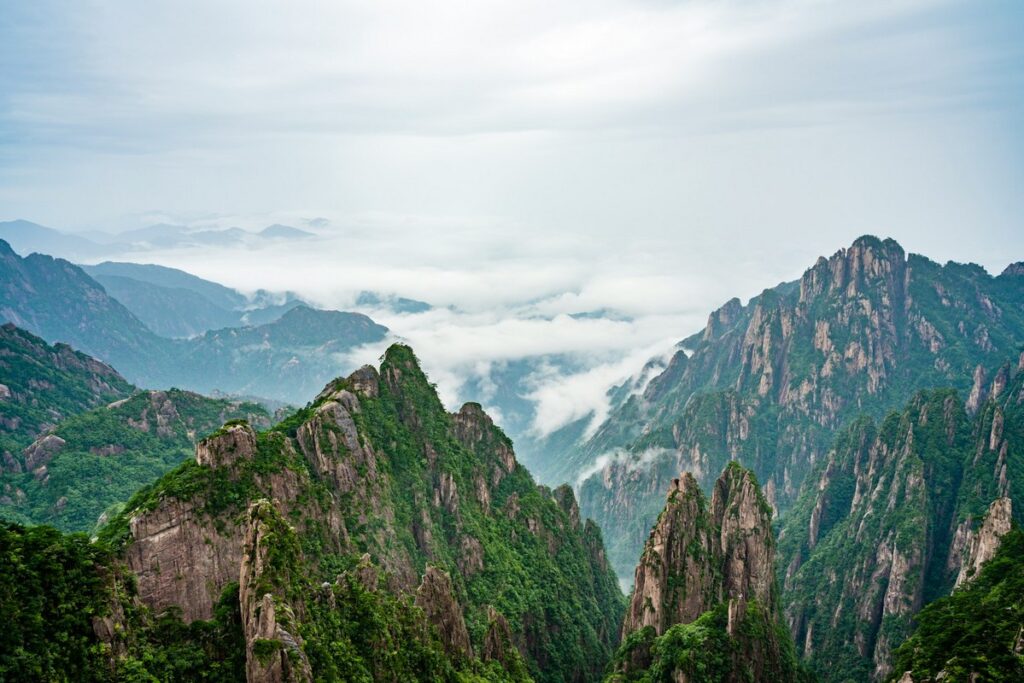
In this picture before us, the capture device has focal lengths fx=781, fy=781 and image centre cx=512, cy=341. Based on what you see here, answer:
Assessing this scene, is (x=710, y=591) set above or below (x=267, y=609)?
below

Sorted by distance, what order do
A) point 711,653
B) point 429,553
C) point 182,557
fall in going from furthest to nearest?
point 429,553
point 711,653
point 182,557

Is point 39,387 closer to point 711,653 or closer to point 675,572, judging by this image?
point 675,572

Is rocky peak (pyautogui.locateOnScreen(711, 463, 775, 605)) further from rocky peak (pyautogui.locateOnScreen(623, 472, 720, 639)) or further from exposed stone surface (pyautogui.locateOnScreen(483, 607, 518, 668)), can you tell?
exposed stone surface (pyautogui.locateOnScreen(483, 607, 518, 668))

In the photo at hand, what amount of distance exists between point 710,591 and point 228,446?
5923cm

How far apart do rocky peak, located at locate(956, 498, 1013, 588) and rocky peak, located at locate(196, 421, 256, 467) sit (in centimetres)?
8120

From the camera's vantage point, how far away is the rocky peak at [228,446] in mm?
65000

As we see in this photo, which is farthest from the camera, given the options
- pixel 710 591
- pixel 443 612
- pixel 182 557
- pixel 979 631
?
pixel 710 591

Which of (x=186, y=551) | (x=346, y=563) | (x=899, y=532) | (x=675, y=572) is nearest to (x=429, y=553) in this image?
(x=346, y=563)

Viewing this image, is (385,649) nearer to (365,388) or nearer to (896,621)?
(365,388)

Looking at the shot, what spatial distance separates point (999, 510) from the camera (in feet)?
312

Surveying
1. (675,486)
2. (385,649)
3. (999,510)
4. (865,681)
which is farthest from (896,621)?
(385,649)

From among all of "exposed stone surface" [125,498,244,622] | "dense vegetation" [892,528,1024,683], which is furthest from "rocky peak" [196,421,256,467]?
"dense vegetation" [892,528,1024,683]

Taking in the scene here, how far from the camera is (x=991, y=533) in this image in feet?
315

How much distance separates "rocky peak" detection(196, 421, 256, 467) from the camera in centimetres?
6500
